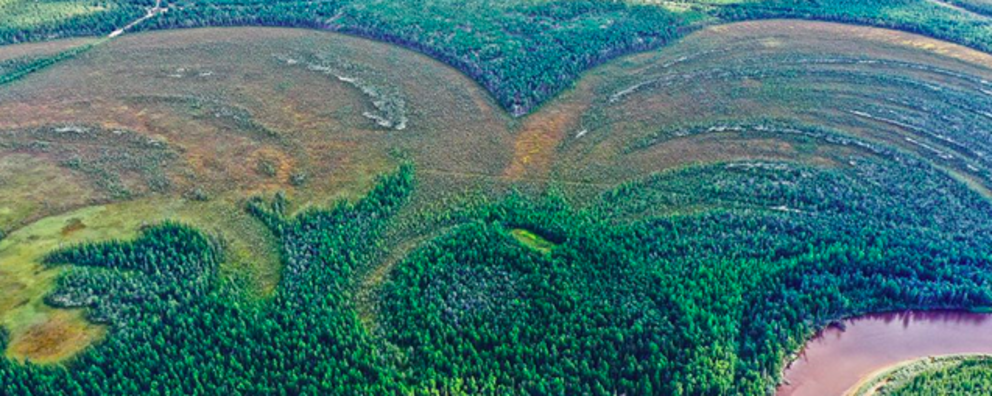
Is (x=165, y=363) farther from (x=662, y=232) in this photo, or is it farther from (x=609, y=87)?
(x=609, y=87)

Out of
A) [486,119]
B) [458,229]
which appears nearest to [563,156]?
[486,119]

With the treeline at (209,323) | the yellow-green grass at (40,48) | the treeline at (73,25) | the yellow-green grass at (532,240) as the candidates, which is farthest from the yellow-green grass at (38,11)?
the yellow-green grass at (532,240)

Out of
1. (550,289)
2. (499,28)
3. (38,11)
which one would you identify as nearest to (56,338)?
(550,289)

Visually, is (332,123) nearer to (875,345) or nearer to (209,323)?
(209,323)

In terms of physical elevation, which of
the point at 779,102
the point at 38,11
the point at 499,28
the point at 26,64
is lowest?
the point at 26,64

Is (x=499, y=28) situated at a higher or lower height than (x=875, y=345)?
higher

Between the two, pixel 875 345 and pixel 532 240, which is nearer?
pixel 875 345
